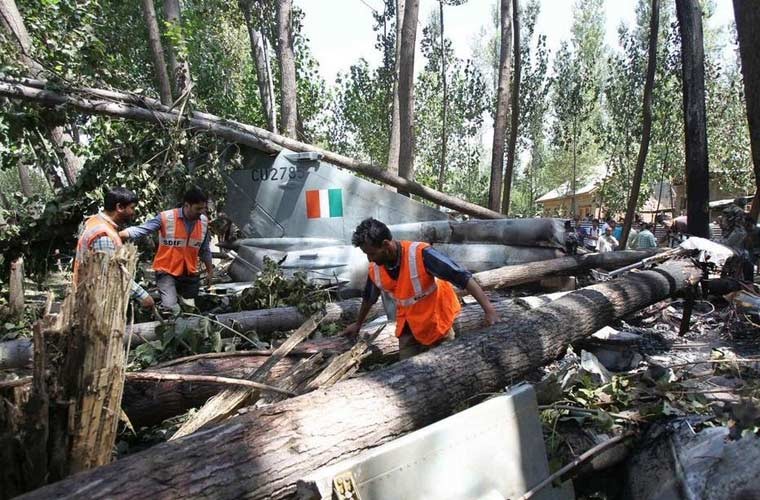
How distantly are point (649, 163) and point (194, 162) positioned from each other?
32400 millimetres

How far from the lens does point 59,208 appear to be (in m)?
6.40

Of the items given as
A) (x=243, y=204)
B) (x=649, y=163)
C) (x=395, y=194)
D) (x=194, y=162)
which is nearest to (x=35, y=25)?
(x=194, y=162)

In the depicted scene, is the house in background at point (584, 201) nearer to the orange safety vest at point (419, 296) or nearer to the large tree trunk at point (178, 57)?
the large tree trunk at point (178, 57)

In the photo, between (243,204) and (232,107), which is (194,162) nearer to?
(243,204)

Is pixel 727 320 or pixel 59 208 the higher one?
pixel 59 208

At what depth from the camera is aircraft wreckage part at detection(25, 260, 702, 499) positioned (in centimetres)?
182

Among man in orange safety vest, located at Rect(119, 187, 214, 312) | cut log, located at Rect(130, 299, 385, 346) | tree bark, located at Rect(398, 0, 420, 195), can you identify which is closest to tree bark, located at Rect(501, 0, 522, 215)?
tree bark, located at Rect(398, 0, 420, 195)

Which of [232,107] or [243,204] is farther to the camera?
[232,107]

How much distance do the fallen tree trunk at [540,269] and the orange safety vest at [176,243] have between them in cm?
339

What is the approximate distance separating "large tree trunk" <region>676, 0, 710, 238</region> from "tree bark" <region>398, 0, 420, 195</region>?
4.72 metres

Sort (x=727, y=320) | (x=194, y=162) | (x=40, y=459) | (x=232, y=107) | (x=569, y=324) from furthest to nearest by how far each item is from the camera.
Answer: (x=232, y=107)
(x=194, y=162)
(x=727, y=320)
(x=569, y=324)
(x=40, y=459)

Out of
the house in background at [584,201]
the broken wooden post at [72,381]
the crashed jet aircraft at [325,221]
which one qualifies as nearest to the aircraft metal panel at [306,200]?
the crashed jet aircraft at [325,221]

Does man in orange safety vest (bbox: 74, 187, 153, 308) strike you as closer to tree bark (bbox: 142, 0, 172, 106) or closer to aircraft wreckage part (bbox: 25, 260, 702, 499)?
aircraft wreckage part (bbox: 25, 260, 702, 499)

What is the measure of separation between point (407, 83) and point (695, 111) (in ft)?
17.3
